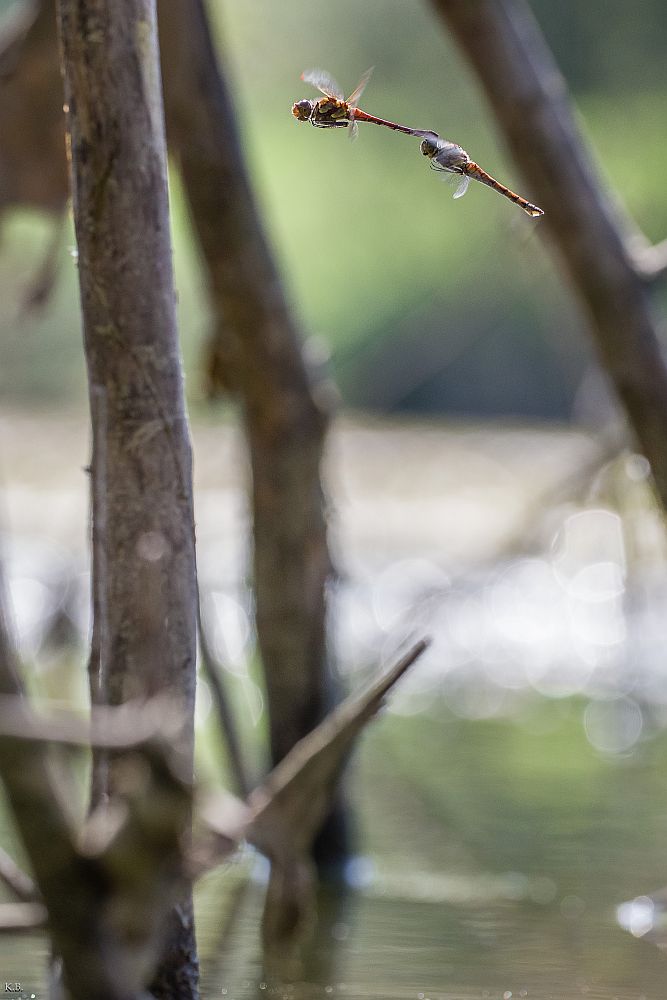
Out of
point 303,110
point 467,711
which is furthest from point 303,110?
point 467,711

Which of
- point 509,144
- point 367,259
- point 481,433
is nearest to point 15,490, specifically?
point 481,433

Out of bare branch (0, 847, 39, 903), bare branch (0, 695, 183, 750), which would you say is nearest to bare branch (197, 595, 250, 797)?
bare branch (0, 847, 39, 903)

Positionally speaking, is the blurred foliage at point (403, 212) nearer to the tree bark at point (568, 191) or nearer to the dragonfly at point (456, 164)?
the tree bark at point (568, 191)

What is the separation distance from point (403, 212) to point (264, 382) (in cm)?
1451

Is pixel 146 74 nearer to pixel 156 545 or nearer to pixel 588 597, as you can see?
pixel 156 545

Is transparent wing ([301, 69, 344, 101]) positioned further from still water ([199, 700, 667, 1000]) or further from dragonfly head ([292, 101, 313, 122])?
still water ([199, 700, 667, 1000])

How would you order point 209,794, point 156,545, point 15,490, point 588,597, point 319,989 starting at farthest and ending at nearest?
point 15,490, point 588,597, point 319,989, point 156,545, point 209,794

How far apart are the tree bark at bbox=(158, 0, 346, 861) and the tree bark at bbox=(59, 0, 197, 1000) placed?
3.94 feet

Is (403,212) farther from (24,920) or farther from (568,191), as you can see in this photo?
(24,920)

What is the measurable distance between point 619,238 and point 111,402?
58.2 inches

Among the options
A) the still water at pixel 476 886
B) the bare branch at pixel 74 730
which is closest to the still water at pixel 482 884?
the still water at pixel 476 886

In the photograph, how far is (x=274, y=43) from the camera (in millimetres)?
12586

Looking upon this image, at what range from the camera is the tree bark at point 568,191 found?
2746 mm

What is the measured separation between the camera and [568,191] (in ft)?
9.17
